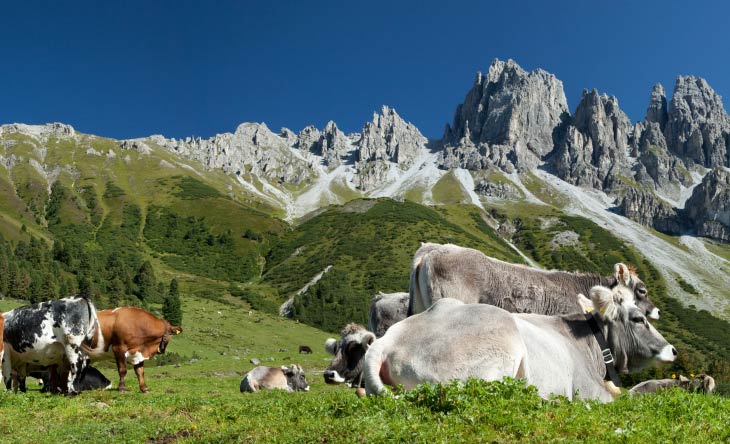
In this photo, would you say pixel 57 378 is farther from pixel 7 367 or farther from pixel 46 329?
pixel 46 329

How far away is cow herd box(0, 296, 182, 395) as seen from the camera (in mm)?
14844

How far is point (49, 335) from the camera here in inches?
587

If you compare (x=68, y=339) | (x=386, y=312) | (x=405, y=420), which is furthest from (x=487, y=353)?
(x=386, y=312)

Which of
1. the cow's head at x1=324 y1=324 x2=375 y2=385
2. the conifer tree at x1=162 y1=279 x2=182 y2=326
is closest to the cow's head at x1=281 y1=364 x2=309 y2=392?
the cow's head at x1=324 y1=324 x2=375 y2=385

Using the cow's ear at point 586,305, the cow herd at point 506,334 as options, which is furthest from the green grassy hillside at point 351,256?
the cow's ear at point 586,305

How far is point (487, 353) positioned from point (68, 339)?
12.7m

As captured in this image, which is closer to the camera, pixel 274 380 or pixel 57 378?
pixel 57 378

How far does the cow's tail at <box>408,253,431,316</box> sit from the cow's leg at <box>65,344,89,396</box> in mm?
9702

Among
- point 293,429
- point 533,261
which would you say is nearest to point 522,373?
point 293,429

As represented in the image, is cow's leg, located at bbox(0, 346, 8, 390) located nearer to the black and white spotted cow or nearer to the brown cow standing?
the black and white spotted cow

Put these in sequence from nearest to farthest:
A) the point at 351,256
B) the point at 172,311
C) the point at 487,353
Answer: the point at 487,353
the point at 172,311
the point at 351,256

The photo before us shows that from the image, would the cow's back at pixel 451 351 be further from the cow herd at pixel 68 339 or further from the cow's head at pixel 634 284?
the cow herd at pixel 68 339

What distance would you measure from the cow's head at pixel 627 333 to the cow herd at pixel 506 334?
19 mm

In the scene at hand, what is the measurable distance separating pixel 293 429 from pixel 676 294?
19050 cm
